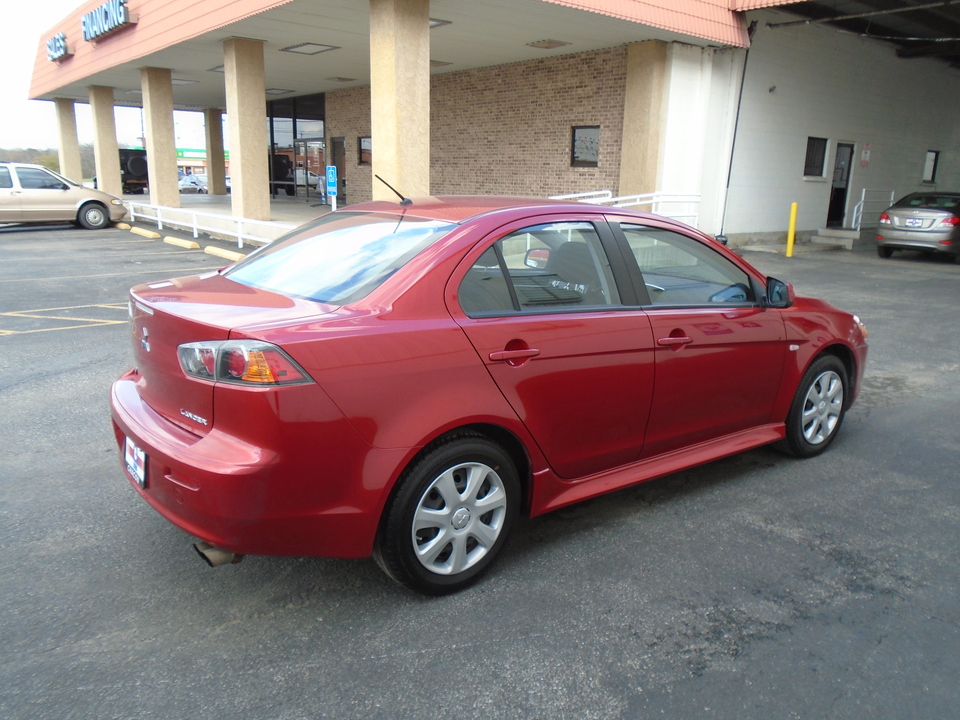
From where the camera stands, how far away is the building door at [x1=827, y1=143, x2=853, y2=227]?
20.6 m

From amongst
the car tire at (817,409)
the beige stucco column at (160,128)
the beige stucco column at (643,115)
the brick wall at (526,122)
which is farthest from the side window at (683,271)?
the beige stucco column at (160,128)

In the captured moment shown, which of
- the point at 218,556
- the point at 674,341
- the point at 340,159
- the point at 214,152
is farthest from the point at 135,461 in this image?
the point at 214,152

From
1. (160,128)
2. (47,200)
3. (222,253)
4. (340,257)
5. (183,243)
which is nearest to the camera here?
(340,257)

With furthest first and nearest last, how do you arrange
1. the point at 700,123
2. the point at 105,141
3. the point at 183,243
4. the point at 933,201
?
the point at 105,141 < the point at 933,201 < the point at 183,243 < the point at 700,123

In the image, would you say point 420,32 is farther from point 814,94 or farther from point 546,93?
point 814,94

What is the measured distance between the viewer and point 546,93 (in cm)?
1825

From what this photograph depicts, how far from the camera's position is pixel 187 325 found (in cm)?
288

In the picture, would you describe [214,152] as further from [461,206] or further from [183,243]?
[461,206]

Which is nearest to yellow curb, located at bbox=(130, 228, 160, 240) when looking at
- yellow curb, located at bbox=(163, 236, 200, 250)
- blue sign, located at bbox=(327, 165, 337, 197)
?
yellow curb, located at bbox=(163, 236, 200, 250)

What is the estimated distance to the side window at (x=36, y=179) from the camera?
18141 mm

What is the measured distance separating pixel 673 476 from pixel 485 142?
17185 mm

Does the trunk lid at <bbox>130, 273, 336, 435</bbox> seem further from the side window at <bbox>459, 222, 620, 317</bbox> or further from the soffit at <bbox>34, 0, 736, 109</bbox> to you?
the soffit at <bbox>34, 0, 736, 109</bbox>

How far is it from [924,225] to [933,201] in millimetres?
1049

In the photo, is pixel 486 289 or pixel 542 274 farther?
pixel 542 274
